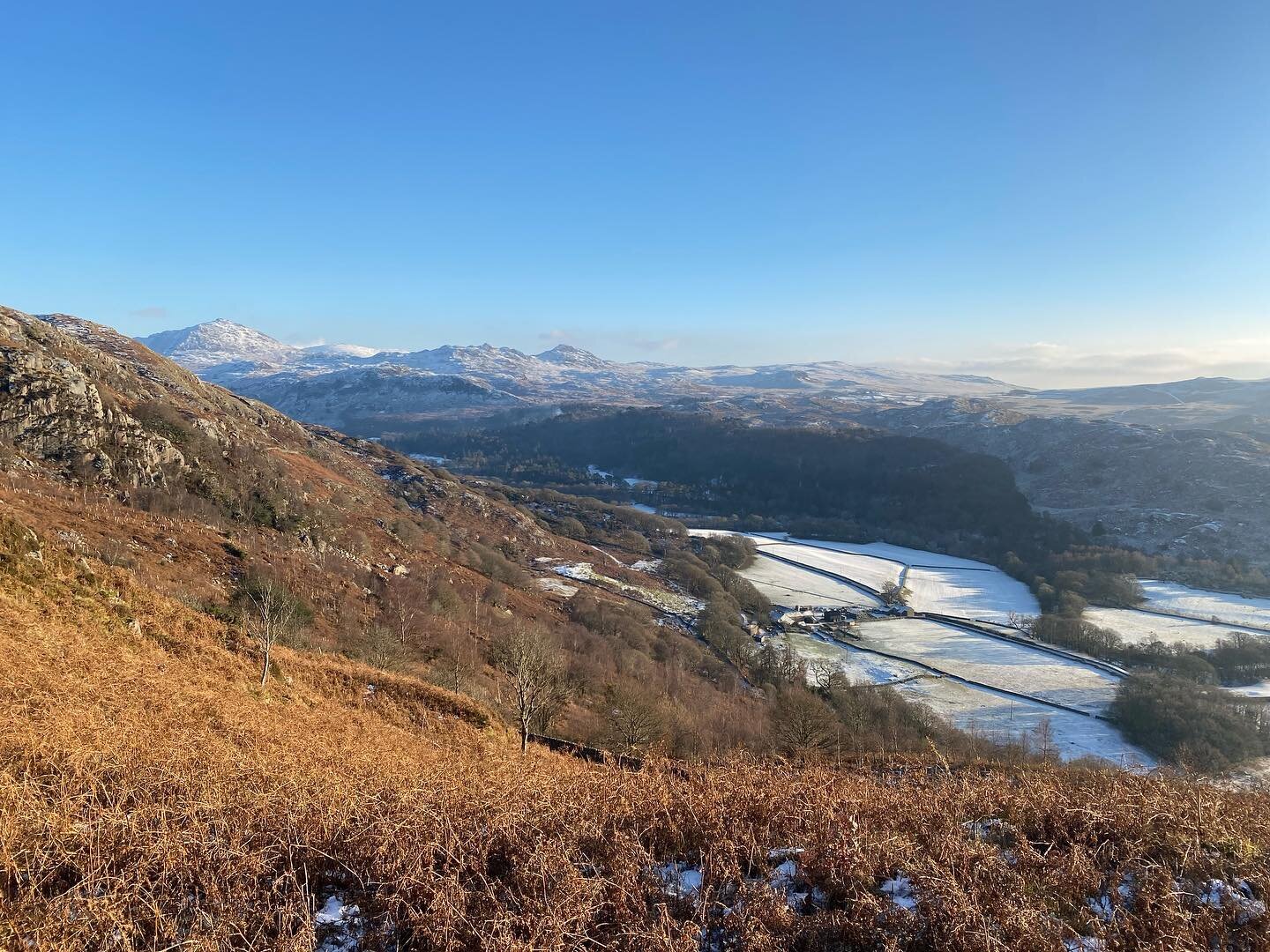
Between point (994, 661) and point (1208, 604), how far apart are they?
45562 mm

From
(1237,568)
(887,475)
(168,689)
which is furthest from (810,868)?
(887,475)

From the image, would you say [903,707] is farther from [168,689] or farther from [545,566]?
[168,689]

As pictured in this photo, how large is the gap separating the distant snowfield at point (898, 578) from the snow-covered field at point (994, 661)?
32.0 ft

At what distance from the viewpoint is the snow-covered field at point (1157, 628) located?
76938mm

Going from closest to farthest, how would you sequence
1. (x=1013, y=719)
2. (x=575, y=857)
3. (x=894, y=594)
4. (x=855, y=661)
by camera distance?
1. (x=575, y=857)
2. (x=1013, y=719)
3. (x=855, y=661)
4. (x=894, y=594)

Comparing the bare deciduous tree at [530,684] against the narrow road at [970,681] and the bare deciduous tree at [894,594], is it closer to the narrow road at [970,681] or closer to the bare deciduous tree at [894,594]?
the narrow road at [970,681]

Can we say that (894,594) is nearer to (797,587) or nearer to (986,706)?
(797,587)

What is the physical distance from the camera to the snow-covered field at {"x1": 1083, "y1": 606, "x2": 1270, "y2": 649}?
76.9m

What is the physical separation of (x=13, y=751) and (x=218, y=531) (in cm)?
3319

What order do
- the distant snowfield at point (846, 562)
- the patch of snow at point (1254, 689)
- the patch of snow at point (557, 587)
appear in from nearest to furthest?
1. the patch of snow at point (1254, 689)
2. the patch of snow at point (557, 587)
3. the distant snowfield at point (846, 562)

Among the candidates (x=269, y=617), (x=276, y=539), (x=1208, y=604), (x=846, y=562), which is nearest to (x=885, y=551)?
(x=846, y=562)

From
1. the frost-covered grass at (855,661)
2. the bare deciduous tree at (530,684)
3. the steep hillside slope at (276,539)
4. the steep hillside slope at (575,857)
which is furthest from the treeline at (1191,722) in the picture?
the steep hillside slope at (575,857)

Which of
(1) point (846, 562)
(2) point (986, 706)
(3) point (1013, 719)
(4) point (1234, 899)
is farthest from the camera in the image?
(1) point (846, 562)

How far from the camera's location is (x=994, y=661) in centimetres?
7475
